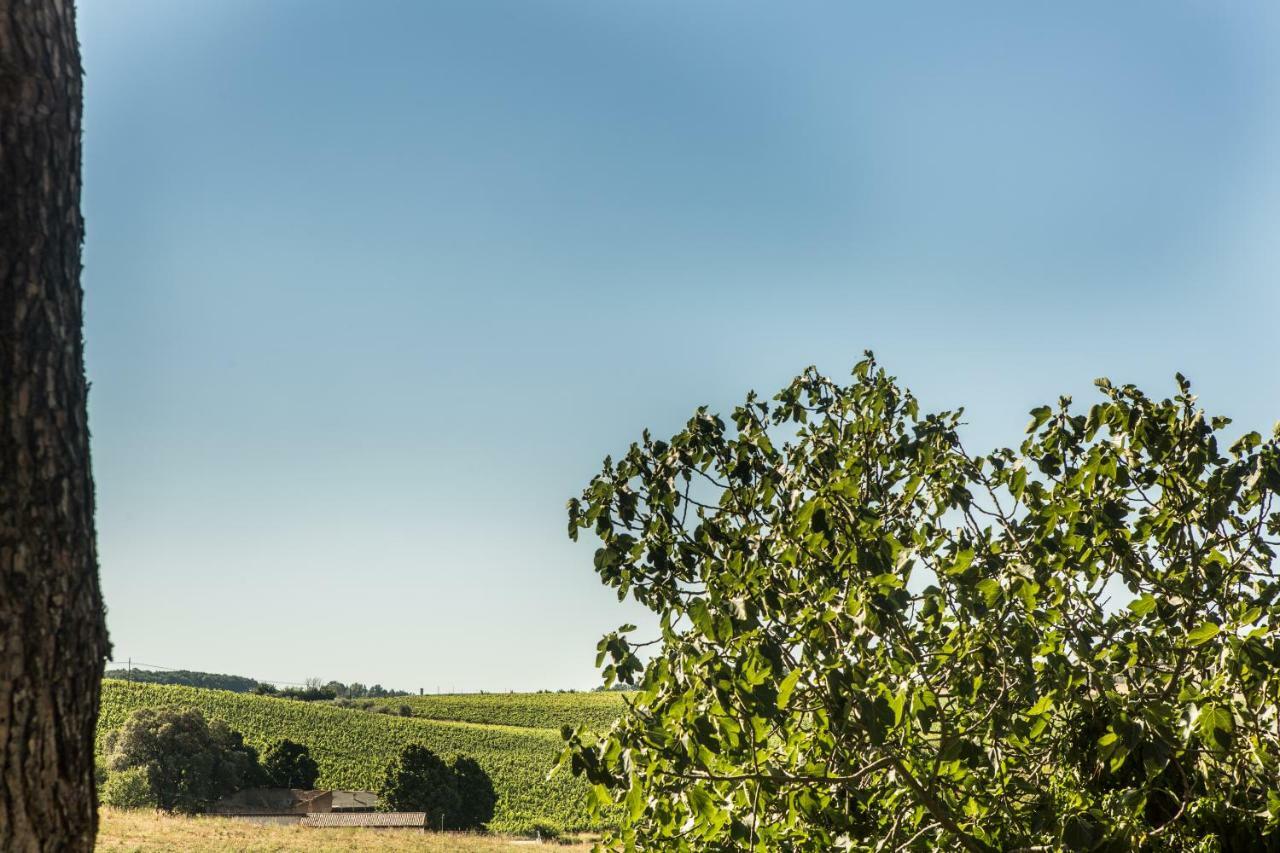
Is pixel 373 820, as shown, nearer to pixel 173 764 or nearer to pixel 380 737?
pixel 173 764

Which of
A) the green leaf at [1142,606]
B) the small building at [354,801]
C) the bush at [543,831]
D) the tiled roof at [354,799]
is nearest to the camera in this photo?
the green leaf at [1142,606]

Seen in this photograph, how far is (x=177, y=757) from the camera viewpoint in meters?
35.4

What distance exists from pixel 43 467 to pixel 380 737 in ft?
178

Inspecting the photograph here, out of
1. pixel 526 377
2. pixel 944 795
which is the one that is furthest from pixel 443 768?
pixel 944 795

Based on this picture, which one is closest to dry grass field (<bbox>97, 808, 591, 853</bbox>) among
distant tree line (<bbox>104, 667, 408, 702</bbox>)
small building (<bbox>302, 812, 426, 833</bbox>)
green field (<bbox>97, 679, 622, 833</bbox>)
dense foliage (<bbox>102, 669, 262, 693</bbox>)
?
small building (<bbox>302, 812, 426, 833</bbox>)

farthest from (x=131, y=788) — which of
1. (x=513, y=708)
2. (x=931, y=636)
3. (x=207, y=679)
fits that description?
(x=207, y=679)

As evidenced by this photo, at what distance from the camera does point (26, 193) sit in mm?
1419

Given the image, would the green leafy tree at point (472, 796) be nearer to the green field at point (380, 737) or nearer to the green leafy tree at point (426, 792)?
the green leafy tree at point (426, 792)

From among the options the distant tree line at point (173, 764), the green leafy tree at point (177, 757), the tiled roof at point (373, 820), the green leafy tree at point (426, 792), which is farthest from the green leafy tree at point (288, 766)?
the green leafy tree at point (426, 792)

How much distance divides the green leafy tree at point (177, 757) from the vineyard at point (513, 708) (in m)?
23.8

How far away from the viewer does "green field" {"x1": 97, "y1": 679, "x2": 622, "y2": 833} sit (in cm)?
4206

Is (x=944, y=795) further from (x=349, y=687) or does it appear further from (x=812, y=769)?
(x=349, y=687)

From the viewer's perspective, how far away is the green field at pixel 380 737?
42.1m

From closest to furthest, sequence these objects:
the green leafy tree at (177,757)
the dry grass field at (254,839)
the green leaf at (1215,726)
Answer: the green leaf at (1215,726), the dry grass field at (254,839), the green leafy tree at (177,757)
